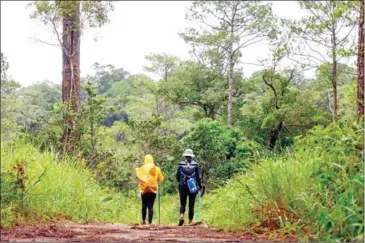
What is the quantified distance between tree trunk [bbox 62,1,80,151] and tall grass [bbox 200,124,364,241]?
8.30 m

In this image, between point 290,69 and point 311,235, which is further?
point 290,69

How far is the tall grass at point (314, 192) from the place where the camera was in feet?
16.1

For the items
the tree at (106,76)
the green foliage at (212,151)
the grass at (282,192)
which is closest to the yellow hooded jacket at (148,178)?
the grass at (282,192)

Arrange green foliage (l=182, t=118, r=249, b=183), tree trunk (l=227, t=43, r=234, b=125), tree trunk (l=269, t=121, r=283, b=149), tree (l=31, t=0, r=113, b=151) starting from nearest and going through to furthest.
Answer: tree (l=31, t=0, r=113, b=151), green foliage (l=182, t=118, r=249, b=183), tree trunk (l=269, t=121, r=283, b=149), tree trunk (l=227, t=43, r=234, b=125)

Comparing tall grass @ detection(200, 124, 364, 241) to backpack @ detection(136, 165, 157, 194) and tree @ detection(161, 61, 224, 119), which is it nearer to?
backpack @ detection(136, 165, 157, 194)

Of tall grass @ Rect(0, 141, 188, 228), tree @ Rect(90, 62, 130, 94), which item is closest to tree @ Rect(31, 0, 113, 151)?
tall grass @ Rect(0, 141, 188, 228)

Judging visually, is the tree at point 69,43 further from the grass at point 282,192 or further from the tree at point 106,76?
the tree at point 106,76

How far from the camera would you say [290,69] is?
31.9m

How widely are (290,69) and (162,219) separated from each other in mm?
17792

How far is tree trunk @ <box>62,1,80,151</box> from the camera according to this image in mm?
14719

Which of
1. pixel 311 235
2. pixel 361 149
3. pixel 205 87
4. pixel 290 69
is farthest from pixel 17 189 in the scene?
pixel 205 87

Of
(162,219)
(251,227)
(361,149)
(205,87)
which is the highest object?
(205,87)

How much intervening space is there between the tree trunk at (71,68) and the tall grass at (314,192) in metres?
8.30

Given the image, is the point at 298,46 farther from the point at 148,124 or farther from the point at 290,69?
the point at 148,124
